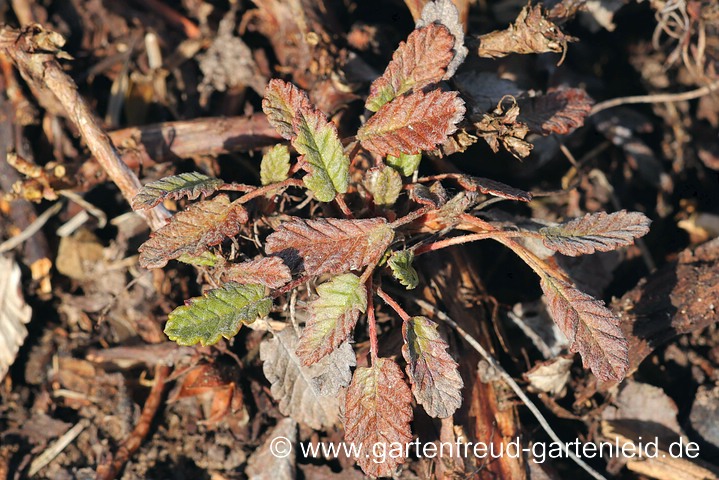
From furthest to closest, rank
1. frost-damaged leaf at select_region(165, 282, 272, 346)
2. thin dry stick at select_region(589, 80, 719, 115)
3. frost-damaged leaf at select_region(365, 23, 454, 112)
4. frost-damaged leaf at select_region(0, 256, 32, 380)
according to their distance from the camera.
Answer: thin dry stick at select_region(589, 80, 719, 115), frost-damaged leaf at select_region(0, 256, 32, 380), frost-damaged leaf at select_region(365, 23, 454, 112), frost-damaged leaf at select_region(165, 282, 272, 346)

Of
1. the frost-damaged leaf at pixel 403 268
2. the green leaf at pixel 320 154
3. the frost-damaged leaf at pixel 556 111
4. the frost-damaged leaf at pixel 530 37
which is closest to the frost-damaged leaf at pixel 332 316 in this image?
the frost-damaged leaf at pixel 403 268

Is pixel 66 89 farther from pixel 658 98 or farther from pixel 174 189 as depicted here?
pixel 658 98

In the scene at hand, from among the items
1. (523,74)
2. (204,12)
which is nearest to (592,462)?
(523,74)

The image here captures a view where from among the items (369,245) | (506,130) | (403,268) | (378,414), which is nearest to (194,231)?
(369,245)

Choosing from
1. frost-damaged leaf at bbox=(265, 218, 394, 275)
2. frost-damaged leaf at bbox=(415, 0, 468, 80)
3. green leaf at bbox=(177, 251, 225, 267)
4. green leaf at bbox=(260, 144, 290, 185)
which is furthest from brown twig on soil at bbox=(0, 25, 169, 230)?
frost-damaged leaf at bbox=(415, 0, 468, 80)

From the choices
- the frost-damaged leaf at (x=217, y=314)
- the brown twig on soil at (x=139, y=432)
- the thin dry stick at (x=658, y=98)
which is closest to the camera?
the frost-damaged leaf at (x=217, y=314)

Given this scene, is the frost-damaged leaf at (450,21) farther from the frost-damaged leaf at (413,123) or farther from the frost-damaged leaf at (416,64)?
the frost-damaged leaf at (413,123)

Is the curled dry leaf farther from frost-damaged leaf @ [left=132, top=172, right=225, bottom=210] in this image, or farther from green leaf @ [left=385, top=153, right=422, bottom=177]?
frost-damaged leaf @ [left=132, top=172, right=225, bottom=210]
